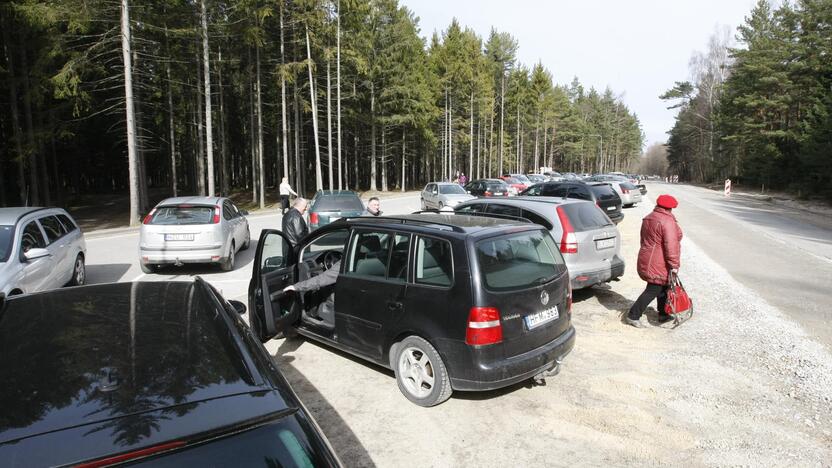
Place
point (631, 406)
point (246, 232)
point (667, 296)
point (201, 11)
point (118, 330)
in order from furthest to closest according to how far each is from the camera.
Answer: point (201, 11) → point (246, 232) → point (667, 296) → point (631, 406) → point (118, 330)

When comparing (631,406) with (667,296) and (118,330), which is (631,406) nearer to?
(667,296)

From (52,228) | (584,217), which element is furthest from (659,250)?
(52,228)

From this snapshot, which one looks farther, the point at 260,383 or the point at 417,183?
the point at 417,183

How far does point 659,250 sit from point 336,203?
9.72 metres

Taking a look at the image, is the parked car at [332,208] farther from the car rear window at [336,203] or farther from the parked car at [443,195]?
the parked car at [443,195]

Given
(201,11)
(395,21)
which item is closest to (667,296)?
(201,11)

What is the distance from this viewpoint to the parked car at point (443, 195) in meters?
22.7

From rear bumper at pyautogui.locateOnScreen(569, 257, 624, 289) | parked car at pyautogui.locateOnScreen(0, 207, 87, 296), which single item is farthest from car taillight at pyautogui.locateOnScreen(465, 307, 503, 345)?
parked car at pyautogui.locateOnScreen(0, 207, 87, 296)

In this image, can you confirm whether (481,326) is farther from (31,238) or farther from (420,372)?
(31,238)

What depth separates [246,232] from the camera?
1306cm

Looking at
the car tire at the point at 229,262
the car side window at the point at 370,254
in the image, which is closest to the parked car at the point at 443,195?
the car tire at the point at 229,262

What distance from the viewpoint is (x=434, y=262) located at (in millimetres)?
4453

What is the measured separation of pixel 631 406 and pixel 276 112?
40143mm

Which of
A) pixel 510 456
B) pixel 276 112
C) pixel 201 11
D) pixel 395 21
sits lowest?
pixel 510 456
